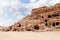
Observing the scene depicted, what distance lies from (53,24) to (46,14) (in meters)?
3.44

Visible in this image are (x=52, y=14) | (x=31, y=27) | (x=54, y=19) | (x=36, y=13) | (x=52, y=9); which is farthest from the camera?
(x=36, y=13)

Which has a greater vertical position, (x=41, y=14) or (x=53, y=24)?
(x=41, y=14)

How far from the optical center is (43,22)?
64.3ft

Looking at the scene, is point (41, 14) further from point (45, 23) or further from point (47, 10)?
point (45, 23)

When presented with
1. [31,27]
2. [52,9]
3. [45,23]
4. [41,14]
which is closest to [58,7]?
[52,9]

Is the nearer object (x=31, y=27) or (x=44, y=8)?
(x=31, y=27)

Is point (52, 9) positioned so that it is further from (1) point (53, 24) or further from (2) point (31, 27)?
(2) point (31, 27)

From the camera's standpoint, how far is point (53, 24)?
62.8 feet

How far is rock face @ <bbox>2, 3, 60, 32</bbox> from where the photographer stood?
18.1m

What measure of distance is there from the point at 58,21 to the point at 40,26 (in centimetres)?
241

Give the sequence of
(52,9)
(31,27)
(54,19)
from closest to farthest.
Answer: (31,27), (54,19), (52,9)

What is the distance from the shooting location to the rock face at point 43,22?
18.1 metres

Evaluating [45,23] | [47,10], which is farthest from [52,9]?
[45,23]

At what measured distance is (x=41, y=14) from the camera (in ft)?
75.4
